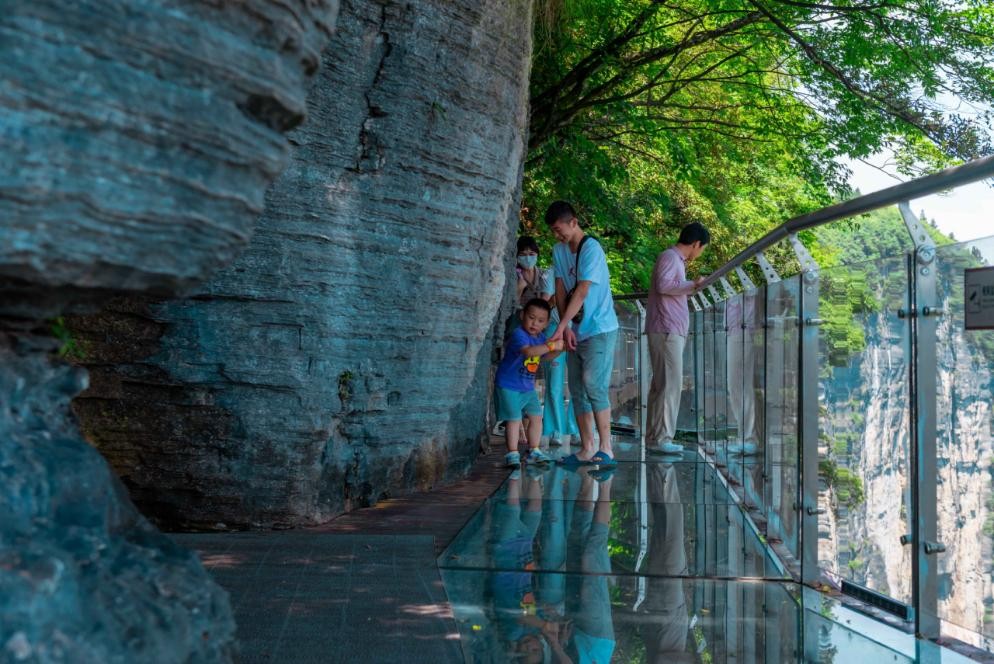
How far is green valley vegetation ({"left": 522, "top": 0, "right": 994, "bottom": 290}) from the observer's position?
14.2 m

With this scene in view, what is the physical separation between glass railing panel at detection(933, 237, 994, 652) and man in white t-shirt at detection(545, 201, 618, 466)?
208 inches

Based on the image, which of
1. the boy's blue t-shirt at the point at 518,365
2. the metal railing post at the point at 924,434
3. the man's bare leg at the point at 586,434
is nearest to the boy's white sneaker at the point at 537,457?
the man's bare leg at the point at 586,434

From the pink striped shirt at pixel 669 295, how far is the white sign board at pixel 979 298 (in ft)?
22.2

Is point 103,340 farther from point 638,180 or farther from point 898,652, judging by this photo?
point 638,180

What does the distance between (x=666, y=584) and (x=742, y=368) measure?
3080 millimetres

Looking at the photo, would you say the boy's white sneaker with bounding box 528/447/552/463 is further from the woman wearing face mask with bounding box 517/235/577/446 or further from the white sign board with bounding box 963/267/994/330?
the white sign board with bounding box 963/267/994/330

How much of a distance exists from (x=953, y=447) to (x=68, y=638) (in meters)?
2.99

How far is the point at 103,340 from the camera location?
6621 millimetres

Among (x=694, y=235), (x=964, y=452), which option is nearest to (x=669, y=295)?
(x=694, y=235)

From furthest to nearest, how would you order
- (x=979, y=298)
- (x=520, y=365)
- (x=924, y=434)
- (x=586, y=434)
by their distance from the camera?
(x=586, y=434), (x=520, y=365), (x=924, y=434), (x=979, y=298)

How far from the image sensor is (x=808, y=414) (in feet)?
18.9

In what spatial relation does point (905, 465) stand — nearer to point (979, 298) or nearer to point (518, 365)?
point (979, 298)

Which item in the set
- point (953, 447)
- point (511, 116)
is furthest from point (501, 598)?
point (511, 116)

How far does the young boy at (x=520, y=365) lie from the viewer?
388 inches
